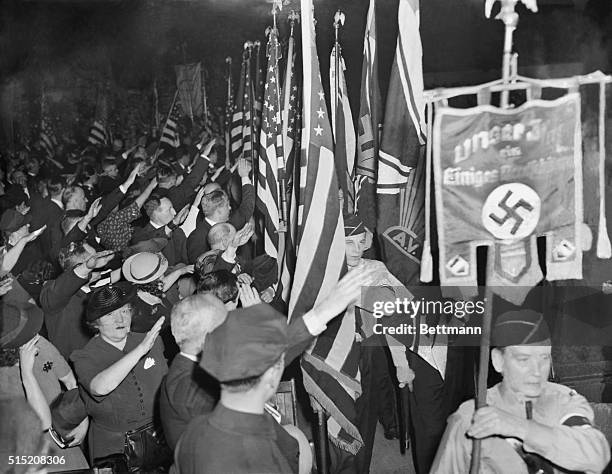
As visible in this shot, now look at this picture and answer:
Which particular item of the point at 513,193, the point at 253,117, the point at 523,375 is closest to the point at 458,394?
the point at 523,375

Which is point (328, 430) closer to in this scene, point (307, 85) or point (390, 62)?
point (307, 85)

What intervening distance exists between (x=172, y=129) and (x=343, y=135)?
2.62 meters

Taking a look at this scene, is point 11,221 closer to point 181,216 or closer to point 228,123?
point 181,216

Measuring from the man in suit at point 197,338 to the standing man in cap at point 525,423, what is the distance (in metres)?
1.14

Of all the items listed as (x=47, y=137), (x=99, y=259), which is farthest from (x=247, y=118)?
(x=99, y=259)

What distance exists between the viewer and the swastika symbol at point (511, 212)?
4148mm

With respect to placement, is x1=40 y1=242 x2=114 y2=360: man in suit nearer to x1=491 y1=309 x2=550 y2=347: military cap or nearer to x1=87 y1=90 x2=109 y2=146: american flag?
x1=87 y1=90 x2=109 y2=146: american flag

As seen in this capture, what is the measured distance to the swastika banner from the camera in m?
4.11

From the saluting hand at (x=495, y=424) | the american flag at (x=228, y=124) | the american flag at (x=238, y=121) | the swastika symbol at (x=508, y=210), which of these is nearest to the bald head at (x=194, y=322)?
the saluting hand at (x=495, y=424)

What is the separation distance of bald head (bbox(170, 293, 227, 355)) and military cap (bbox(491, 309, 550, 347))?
1612 mm

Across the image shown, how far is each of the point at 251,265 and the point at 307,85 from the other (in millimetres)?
1255

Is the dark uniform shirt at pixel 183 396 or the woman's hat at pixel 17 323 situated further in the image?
the woman's hat at pixel 17 323

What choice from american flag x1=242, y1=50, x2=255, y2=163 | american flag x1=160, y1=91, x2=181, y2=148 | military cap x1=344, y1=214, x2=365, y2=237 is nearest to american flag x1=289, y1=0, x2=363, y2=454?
military cap x1=344, y1=214, x2=365, y2=237

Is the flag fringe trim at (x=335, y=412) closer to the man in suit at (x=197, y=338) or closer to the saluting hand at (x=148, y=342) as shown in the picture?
the saluting hand at (x=148, y=342)
